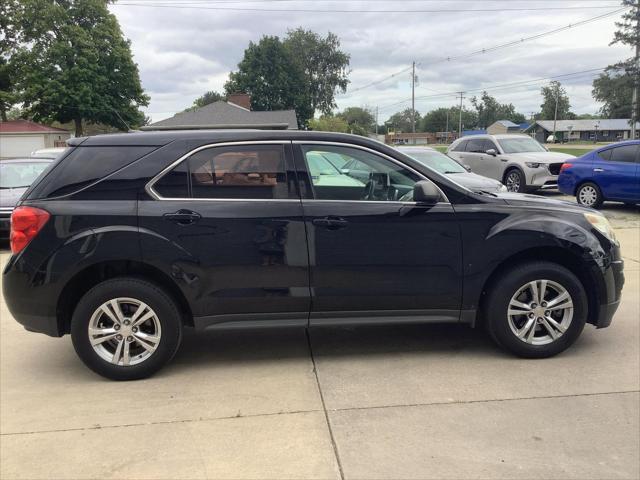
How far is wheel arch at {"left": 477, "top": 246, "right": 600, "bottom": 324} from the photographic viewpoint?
4195 millimetres

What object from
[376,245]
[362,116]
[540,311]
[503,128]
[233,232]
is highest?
[362,116]

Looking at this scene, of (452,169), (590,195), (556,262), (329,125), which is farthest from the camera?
(329,125)

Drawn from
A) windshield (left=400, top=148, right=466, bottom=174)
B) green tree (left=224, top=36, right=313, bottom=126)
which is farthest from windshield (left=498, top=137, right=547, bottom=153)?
green tree (left=224, top=36, right=313, bottom=126)

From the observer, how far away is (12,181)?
10.2 meters

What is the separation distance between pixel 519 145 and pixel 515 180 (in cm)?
146

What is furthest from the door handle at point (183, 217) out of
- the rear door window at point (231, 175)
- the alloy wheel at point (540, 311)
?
the alloy wheel at point (540, 311)

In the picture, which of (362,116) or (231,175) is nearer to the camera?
(231,175)

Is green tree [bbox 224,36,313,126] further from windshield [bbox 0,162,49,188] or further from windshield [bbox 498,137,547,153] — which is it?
windshield [bbox 0,162,49,188]

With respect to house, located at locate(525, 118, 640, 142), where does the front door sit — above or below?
below

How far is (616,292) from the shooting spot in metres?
4.26

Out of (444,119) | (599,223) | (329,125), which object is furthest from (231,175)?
(444,119)

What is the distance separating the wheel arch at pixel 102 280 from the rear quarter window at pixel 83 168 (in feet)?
1.95

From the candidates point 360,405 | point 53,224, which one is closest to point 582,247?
point 360,405

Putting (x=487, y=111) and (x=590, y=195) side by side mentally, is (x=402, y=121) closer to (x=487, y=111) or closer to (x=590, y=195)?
(x=487, y=111)
